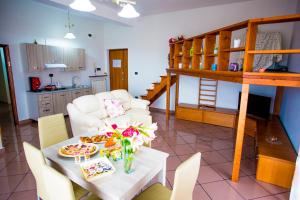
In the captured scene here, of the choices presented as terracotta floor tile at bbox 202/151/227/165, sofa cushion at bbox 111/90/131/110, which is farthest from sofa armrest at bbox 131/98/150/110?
terracotta floor tile at bbox 202/151/227/165

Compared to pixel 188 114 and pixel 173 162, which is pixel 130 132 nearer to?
pixel 173 162

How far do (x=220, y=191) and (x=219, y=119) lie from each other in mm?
2692

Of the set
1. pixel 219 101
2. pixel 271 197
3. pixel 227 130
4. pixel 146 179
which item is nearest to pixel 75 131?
pixel 146 179

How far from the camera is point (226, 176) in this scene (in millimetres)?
2668

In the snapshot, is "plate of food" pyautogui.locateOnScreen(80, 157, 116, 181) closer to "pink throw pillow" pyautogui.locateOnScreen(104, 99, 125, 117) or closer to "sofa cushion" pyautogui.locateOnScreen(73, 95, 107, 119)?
"sofa cushion" pyautogui.locateOnScreen(73, 95, 107, 119)

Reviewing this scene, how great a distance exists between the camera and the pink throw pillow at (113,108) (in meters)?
3.91

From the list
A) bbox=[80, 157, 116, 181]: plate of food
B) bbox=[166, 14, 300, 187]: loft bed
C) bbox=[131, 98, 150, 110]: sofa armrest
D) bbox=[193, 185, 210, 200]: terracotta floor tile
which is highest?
bbox=[166, 14, 300, 187]: loft bed

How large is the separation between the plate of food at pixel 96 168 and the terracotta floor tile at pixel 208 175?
155 cm

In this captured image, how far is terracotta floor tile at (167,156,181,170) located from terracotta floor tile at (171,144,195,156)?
187 millimetres

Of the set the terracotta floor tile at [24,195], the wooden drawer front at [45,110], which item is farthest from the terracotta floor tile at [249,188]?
the wooden drawer front at [45,110]

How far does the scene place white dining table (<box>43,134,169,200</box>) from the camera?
1303 mm

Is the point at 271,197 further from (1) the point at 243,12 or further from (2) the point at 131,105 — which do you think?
(1) the point at 243,12

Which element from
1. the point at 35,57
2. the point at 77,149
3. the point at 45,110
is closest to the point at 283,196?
the point at 77,149

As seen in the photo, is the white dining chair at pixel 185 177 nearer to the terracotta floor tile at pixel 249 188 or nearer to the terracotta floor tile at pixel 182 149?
the terracotta floor tile at pixel 249 188
